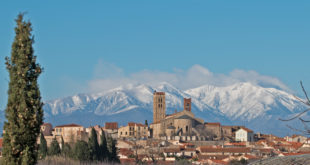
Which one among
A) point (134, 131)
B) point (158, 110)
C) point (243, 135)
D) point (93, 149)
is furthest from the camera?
point (158, 110)

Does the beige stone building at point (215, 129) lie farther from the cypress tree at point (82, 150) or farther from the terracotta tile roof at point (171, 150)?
the cypress tree at point (82, 150)

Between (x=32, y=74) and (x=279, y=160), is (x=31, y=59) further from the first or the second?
(x=279, y=160)

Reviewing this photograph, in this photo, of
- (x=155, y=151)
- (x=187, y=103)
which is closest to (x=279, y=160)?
(x=155, y=151)

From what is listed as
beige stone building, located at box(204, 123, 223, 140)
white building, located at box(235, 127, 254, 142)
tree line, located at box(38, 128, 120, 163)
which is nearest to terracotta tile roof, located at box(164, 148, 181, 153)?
tree line, located at box(38, 128, 120, 163)

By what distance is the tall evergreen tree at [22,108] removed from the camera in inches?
651

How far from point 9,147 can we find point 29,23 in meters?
3.39

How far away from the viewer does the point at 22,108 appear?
16.5 meters

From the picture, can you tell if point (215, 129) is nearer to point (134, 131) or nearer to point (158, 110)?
point (134, 131)

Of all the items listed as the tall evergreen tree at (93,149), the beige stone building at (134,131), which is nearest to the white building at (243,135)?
the beige stone building at (134,131)

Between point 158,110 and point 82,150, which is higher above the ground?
point 158,110

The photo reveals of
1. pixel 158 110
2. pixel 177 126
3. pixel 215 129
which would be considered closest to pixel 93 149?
pixel 215 129

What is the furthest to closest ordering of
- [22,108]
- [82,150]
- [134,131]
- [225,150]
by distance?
[134,131], [225,150], [82,150], [22,108]

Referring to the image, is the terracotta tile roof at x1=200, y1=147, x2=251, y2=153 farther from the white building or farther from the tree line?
the white building

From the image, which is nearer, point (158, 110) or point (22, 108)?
point (22, 108)
